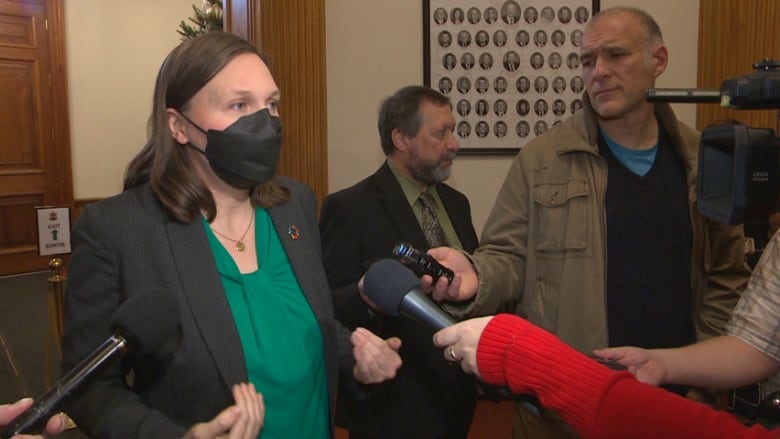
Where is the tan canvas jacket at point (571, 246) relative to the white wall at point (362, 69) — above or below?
below

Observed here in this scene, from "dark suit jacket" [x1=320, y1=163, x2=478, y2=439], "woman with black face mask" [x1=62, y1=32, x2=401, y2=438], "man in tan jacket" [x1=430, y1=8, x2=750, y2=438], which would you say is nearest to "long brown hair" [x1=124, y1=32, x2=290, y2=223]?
"woman with black face mask" [x1=62, y1=32, x2=401, y2=438]

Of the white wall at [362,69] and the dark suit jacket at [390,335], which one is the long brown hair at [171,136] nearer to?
the dark suit jacket at [390,335]

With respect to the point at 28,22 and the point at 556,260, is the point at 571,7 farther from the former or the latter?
the point at 28,22

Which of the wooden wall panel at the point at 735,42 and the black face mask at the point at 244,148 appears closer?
the black face mask at the point at 244,148

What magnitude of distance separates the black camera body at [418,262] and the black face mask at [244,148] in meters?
0.36

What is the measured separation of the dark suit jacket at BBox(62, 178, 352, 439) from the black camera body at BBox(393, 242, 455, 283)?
0.32m

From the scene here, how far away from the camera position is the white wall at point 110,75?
7402mm

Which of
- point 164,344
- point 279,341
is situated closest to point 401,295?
point 279,341

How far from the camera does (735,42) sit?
3.07 m

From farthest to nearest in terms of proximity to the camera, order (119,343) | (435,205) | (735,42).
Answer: (735,42), (435,205), (119,343)

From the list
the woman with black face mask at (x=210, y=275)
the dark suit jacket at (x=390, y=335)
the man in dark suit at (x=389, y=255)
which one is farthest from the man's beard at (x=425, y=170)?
the woman with black face mask at (x=210, y=275)

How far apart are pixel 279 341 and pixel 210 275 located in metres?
0.20

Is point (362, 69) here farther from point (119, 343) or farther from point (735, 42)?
point (119, 343)

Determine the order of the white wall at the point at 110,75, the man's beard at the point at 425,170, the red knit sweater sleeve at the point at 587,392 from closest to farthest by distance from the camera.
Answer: the red knit sweater sleeve at the point at 587,392
the man's beard at the point at 425,170
the white wall at the point at 110,75
